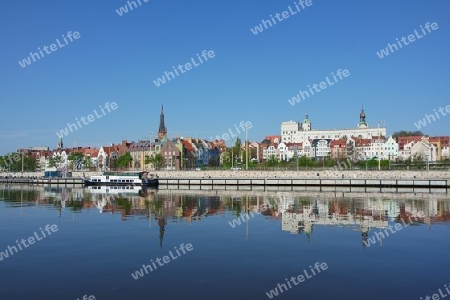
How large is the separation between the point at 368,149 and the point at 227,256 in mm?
159307

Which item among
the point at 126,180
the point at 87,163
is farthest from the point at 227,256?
the point at 87,163

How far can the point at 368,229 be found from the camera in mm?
32344

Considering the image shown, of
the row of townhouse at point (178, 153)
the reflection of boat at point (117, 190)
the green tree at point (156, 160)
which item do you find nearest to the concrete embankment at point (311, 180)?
the reflection of boat at point (117, 190)

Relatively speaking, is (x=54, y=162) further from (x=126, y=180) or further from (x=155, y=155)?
(x=126, y=180)

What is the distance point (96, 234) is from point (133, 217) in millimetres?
9818

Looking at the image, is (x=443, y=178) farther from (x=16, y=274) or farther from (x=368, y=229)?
(x=16, y=274)

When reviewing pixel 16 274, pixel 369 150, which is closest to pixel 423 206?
pixel 16 274

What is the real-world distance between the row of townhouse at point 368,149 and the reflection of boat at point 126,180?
5705 centimetres

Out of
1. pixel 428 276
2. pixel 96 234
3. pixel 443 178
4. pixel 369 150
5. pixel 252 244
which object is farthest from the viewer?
pixel 369 150

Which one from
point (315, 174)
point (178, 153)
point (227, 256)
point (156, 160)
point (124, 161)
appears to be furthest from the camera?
point (178, 153)

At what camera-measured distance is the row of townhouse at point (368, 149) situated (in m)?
154

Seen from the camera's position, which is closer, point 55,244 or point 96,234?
point 55,244

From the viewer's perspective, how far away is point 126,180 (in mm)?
A: 101500

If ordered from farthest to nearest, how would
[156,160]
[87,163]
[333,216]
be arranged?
[87,163] → [156,160] → [333,216]
